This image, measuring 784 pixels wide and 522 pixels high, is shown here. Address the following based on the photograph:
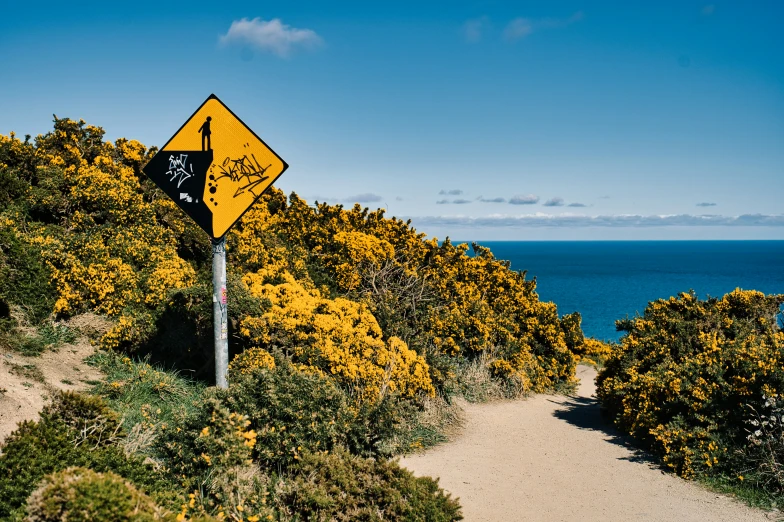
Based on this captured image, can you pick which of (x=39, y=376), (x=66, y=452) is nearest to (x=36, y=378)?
(x=39, y=376)

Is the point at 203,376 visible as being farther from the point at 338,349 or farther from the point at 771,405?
the point at 771,405

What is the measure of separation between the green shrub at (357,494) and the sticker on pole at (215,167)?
213cm

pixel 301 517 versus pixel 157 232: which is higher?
pixel 157 232

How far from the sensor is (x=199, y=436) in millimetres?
4316

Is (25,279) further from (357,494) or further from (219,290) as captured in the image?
(357,494)

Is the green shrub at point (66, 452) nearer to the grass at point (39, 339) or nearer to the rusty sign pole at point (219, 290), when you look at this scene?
the rusty sign pole at point (219, 290)

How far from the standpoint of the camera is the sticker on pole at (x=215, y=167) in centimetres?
404

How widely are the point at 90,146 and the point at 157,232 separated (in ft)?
13.3

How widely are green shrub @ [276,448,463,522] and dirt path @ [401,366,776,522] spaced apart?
A: 1.93 m

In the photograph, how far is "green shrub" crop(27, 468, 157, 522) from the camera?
273cm

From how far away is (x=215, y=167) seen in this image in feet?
13.4

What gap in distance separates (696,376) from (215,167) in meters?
7.83

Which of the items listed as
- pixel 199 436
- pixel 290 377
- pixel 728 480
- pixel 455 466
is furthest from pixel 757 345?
pixel 199 436

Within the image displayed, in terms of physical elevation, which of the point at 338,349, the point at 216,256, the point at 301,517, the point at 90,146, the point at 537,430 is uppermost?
the point at 90,146
